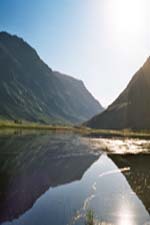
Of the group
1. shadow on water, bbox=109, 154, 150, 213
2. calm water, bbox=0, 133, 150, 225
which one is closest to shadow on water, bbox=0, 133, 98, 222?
calm water, bbox=0, 133, 150, 225

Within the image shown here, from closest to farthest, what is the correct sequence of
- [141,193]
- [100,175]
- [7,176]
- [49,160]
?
[141,193]
[7,176]
[100,175]
[49,160]

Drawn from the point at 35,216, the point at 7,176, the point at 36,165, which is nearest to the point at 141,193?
the point at 35,216

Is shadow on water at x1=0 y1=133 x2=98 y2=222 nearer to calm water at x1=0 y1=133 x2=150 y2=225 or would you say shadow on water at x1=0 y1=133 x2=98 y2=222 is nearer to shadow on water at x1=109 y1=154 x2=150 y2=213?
calm water at x1=0 y1=133 x2=150 y2=225

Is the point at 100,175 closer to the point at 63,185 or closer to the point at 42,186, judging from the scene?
the point at 63,185

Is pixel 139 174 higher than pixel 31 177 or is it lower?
Answer: lower

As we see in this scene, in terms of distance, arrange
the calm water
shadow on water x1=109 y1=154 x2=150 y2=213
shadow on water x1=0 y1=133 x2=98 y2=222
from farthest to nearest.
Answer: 1. shadow on water x1=109 y1=154 x2=150 y2=213
2. shadow on water x1=0 y1=133 x2=98 y2=222
3. the calm water

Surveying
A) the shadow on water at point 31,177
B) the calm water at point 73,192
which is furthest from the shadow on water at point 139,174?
the shadow on water at point 31,177

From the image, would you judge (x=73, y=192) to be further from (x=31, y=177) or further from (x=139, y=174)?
(x=139, y=174)

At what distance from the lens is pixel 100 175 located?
4100 centimetres

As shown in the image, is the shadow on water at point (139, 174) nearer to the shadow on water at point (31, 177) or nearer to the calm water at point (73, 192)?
the calm water at point (73, 192)

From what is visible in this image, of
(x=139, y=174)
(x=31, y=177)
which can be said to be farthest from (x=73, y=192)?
(x=139, y=174)

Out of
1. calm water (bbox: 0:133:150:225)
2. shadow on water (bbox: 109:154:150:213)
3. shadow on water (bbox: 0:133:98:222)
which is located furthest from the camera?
shadow on water (bbox: 109:154:150:213)

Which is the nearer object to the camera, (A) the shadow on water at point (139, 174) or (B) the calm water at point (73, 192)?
(B) the calm water at point (73, 192)

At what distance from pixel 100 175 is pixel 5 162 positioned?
1613 centimetres
